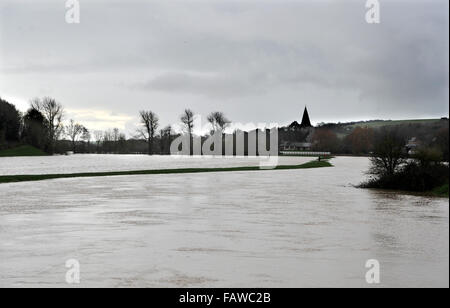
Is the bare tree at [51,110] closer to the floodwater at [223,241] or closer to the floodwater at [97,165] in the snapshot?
the floodwater at [97,165]

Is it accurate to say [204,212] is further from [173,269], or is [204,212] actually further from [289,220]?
[173,269]

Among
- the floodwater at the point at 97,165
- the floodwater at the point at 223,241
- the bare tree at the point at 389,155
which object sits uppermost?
the bare tree at the point at 389,155

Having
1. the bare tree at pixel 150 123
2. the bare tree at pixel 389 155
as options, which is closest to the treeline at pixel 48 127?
the bare tree at pixel 150 123

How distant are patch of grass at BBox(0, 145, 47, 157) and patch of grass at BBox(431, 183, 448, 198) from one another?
11482 cm

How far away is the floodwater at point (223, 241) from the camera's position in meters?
9.56

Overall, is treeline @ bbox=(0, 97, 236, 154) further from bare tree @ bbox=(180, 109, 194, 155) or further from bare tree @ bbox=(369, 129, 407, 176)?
bare tree @ bbox=(369, 129, 407, 176)

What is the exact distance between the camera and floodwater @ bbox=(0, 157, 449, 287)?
9.56 m

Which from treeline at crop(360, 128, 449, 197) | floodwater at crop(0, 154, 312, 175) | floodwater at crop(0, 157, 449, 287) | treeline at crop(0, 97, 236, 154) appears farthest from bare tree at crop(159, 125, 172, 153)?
floodwater at crop(0, 157, 449, 287)

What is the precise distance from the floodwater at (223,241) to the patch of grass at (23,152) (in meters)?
108

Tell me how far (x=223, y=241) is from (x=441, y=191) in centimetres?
1694

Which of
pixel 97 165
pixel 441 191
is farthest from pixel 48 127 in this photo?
pixel 441 191

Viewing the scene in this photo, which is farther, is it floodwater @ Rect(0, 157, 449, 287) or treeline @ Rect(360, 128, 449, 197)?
treeline @ Rect(360, 128, 449, 197)

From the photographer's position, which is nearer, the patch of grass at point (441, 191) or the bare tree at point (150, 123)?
the patch of grass at point (441, 191)
